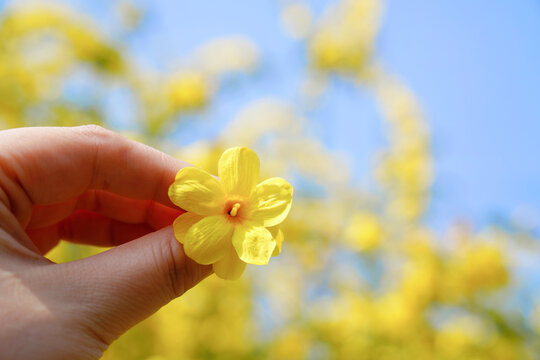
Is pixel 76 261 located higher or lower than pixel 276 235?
lower

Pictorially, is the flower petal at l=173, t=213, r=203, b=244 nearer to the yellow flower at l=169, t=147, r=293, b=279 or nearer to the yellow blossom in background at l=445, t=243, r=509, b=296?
the yellow flower at l=169, t=147, r=293, b=279

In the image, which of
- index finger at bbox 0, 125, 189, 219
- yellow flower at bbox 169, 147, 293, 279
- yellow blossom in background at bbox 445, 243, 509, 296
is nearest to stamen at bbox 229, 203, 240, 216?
yellow flower at bbox 169, 147, 293, 279

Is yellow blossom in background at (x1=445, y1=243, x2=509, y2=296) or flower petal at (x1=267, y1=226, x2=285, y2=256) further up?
yellow blossom in background at (x1=445, y1=243, x2=509, y2=296)

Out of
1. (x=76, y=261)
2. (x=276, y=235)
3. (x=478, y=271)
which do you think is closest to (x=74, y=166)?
(x=76, y=261)

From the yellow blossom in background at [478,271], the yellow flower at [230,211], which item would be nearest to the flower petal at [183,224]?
the yellow flower at [230,211]

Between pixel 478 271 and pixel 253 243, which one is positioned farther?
pixel 478 271

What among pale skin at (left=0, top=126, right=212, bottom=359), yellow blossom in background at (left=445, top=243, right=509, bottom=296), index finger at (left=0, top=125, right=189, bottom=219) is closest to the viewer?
pale skin at (left=0, top=126, right=212, bottom=359)

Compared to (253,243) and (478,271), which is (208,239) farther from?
(478,271)
